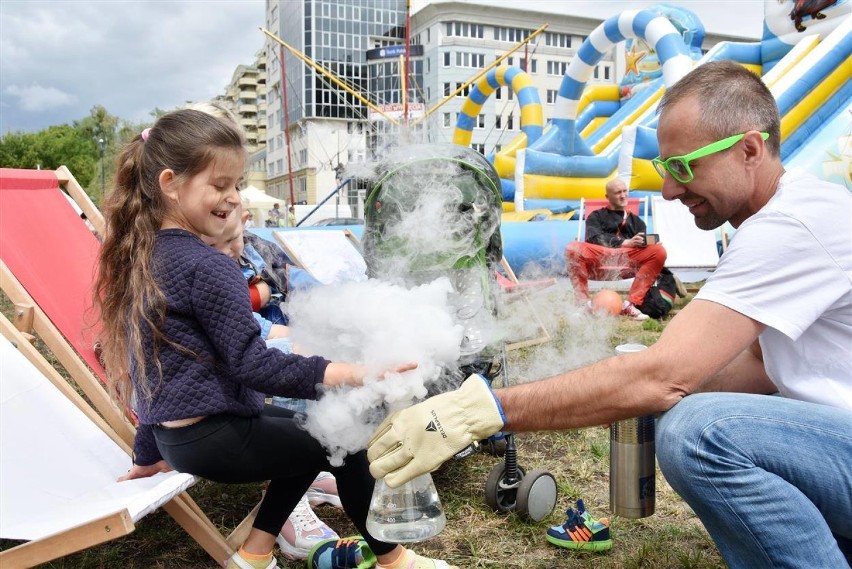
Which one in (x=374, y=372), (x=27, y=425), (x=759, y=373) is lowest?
(x=27, y=425)

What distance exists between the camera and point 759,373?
6.28ft

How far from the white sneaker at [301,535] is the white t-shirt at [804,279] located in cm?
152

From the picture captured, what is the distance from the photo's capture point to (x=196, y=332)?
1.67 meters

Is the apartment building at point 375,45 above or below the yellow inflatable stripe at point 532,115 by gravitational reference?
above

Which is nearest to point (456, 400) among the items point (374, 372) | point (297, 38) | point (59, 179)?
point (374, 372)

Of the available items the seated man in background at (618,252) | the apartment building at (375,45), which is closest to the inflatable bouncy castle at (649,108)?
the seated man in background at (618,252)

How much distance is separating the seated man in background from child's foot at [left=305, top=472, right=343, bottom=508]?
13.5 ft

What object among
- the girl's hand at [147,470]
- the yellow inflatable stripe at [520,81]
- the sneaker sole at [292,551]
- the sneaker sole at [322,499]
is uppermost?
the yellow inflatable stripe at [520,81]

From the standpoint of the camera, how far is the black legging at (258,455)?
1678 millimetres

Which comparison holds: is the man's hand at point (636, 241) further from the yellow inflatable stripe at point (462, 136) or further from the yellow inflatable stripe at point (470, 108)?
the yellow inflatable stripe at point (470, 108)

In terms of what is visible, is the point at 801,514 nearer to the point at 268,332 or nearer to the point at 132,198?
the point at 132,198

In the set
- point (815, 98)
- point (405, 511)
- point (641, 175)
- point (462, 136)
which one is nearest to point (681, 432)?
point (405, 511)

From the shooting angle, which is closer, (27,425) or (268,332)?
(27,425)

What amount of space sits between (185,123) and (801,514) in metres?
1.83
